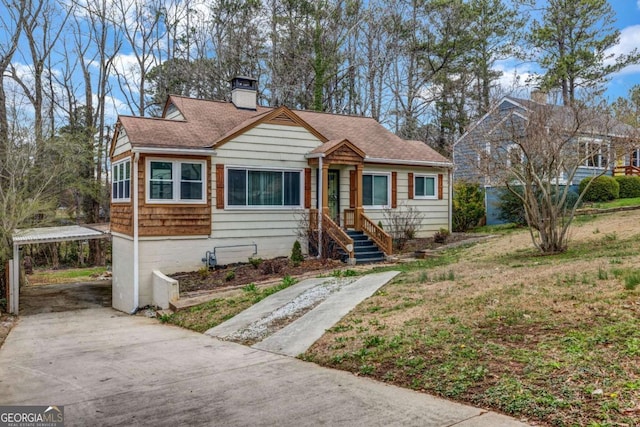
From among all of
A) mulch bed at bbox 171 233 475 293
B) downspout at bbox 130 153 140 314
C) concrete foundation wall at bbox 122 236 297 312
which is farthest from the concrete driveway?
concrete foundation wall at bbox 122 236 297 312

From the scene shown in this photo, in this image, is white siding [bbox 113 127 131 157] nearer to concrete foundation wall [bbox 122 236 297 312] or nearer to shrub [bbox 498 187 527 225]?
concrete foundation wall [bbox 122 236 297 312]

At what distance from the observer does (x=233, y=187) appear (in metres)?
13.8

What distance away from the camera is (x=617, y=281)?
679cm

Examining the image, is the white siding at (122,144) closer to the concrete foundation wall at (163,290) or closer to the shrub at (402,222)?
the concrete foundation wall at (163,290)

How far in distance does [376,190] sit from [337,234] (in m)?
3.08

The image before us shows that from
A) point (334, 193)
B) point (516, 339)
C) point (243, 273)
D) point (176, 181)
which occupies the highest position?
point (176, 181)

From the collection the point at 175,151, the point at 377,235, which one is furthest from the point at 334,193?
the point at 175,151

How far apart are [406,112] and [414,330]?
2416 cm

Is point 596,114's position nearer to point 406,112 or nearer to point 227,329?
point 227,329

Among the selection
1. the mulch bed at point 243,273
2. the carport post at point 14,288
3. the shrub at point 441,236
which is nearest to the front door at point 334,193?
the mulch bed at point 243,273

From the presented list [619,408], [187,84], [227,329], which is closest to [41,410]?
[227,329]

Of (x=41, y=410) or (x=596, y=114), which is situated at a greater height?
(x=596, y=114)

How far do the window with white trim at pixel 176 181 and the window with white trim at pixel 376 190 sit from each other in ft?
18.3

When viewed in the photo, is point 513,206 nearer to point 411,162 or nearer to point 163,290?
point 411,162
